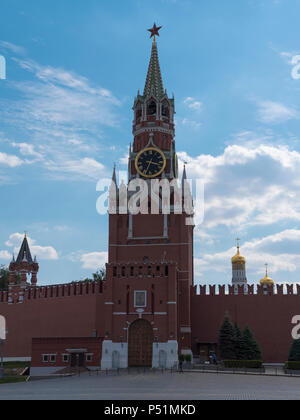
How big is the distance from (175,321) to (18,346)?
19.8m

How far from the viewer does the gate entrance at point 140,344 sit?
147ft

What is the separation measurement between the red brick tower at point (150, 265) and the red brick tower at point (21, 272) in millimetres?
11813

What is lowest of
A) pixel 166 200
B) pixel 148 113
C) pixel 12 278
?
pixel 12 278

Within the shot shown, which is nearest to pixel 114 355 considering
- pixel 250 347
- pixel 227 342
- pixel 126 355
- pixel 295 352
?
pixel 126 355

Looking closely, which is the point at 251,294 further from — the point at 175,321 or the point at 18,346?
the point at 18,346

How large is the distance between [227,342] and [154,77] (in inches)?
1210

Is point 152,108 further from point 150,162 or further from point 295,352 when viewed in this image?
point 295,352

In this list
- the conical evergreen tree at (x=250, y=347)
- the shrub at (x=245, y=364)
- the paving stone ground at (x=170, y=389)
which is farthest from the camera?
the conical evergreen tree at (x=250, y=347)

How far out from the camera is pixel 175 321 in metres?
45.0

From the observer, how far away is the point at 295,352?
43750mm

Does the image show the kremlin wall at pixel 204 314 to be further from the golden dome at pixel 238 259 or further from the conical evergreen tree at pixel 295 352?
the golden dome at pixel 238 259

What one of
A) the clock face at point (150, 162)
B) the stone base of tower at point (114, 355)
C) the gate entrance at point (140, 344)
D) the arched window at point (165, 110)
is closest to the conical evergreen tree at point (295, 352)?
the gate entrance at point (140, 344)

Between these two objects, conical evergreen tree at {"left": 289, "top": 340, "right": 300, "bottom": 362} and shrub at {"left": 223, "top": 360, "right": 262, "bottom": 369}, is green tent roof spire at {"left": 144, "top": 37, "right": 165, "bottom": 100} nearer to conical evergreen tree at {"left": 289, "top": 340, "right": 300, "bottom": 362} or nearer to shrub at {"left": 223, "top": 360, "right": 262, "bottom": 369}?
A: conical evergreen tree at {"left": 289, "top": 340, "right": 300, "bottom": 362}
